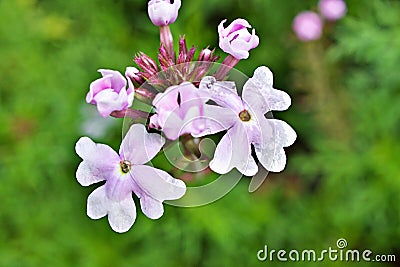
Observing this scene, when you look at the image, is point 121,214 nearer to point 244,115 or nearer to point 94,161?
point 94,161

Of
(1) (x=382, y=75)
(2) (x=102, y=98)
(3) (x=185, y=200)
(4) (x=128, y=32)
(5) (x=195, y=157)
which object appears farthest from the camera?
(4) (x=128, y=32)

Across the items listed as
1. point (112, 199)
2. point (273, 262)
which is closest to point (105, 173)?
point (112, 199)

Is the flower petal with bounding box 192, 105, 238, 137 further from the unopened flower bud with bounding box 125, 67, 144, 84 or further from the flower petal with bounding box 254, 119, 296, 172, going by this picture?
the unopened flower bud with bounding box 125, 67, 144, 84

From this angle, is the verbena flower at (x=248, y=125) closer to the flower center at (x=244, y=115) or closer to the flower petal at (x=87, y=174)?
the flower center at (x=244, y=115)

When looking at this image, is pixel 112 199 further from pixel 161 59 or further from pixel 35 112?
pixel 35 112

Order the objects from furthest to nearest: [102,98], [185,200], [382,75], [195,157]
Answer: [382,75] → [185,200] → [195,157] → [102,98]

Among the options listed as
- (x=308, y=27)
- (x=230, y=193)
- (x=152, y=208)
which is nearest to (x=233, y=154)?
(x=152, y=208)

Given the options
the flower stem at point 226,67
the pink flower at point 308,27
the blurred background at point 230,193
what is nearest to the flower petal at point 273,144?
the flower stem at point 226,67
